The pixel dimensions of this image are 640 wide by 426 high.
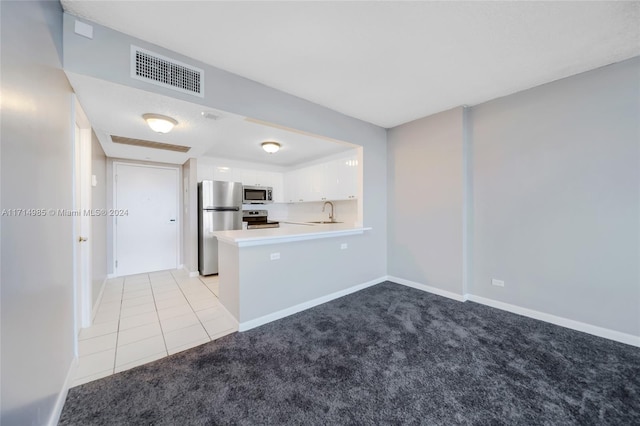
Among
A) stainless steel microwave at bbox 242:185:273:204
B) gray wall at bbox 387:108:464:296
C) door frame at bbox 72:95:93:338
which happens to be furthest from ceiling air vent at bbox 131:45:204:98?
stainless steel microwave at bbox 242:185:273:204

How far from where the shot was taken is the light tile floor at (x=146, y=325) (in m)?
1.94

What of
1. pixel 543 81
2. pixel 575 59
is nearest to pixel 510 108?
pixel 543 81

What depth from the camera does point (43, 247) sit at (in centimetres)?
125

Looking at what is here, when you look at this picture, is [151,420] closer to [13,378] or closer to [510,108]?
[13,378]

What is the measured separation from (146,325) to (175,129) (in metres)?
2.20

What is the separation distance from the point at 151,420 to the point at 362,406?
4.13 ft

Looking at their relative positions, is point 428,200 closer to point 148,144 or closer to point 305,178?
point 305,178

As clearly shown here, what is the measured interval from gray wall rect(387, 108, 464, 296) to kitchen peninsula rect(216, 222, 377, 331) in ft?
2.99

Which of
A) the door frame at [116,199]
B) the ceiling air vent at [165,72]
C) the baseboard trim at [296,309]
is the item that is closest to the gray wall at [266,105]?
the ceiling air vent at [165,72]

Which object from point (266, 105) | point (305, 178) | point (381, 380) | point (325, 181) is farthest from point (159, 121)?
point (305, 178)

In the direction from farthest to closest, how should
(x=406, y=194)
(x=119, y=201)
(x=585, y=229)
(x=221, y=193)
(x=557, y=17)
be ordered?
(x=221, y=193) → (x=119, y=201) → (x=406, y=194) → (x=585, y=229) → (x=557, y=17)

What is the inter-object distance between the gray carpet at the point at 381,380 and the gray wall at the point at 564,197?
1.37 ft

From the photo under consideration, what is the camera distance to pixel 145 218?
14.5 feet

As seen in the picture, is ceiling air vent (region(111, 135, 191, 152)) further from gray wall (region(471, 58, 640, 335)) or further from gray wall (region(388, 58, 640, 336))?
gray wall (region(471, 58, 640, 335))
